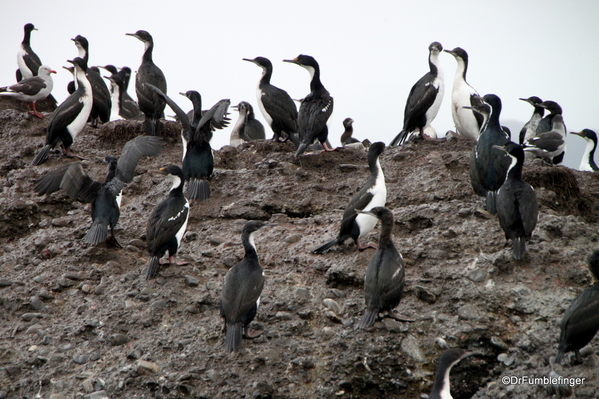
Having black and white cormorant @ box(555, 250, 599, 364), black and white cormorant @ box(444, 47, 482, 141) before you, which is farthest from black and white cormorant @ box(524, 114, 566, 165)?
black and white cormorant @ box(555, 250, 599, 364)

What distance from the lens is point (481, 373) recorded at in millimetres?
5684

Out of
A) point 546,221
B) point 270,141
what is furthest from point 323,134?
point 546,221

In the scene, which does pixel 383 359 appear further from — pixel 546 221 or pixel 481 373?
pixel 546 221

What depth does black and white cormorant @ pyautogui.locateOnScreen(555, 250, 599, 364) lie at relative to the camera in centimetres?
514

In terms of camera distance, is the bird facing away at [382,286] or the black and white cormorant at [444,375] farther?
the bird facing away at [382,286]

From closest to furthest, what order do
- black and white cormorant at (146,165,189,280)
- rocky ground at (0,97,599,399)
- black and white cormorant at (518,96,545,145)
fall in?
rocky ground at (0,97,599,399), black and white cormorant at (146,165,189,280), black and white cormorant at (518,96,545,145)

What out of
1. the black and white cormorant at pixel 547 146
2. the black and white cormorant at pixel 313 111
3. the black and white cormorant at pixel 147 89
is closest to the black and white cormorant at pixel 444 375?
the black and white cormorant at pixel 313 111

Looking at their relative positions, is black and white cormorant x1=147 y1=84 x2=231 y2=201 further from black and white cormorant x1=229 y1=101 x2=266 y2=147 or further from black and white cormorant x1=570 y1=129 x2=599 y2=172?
black and white cormorant x1=570 y1=129 x2=599 y2=172

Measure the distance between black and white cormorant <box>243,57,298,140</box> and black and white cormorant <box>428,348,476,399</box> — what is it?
6294 millimetres

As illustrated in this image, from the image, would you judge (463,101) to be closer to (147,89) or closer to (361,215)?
(361,215)

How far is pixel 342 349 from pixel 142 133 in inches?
271

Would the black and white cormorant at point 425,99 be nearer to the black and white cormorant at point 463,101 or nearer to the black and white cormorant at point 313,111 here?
the black and white cormorant at point 463,101

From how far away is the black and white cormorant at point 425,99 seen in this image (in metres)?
10.5

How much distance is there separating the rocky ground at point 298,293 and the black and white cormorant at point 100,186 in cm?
31
